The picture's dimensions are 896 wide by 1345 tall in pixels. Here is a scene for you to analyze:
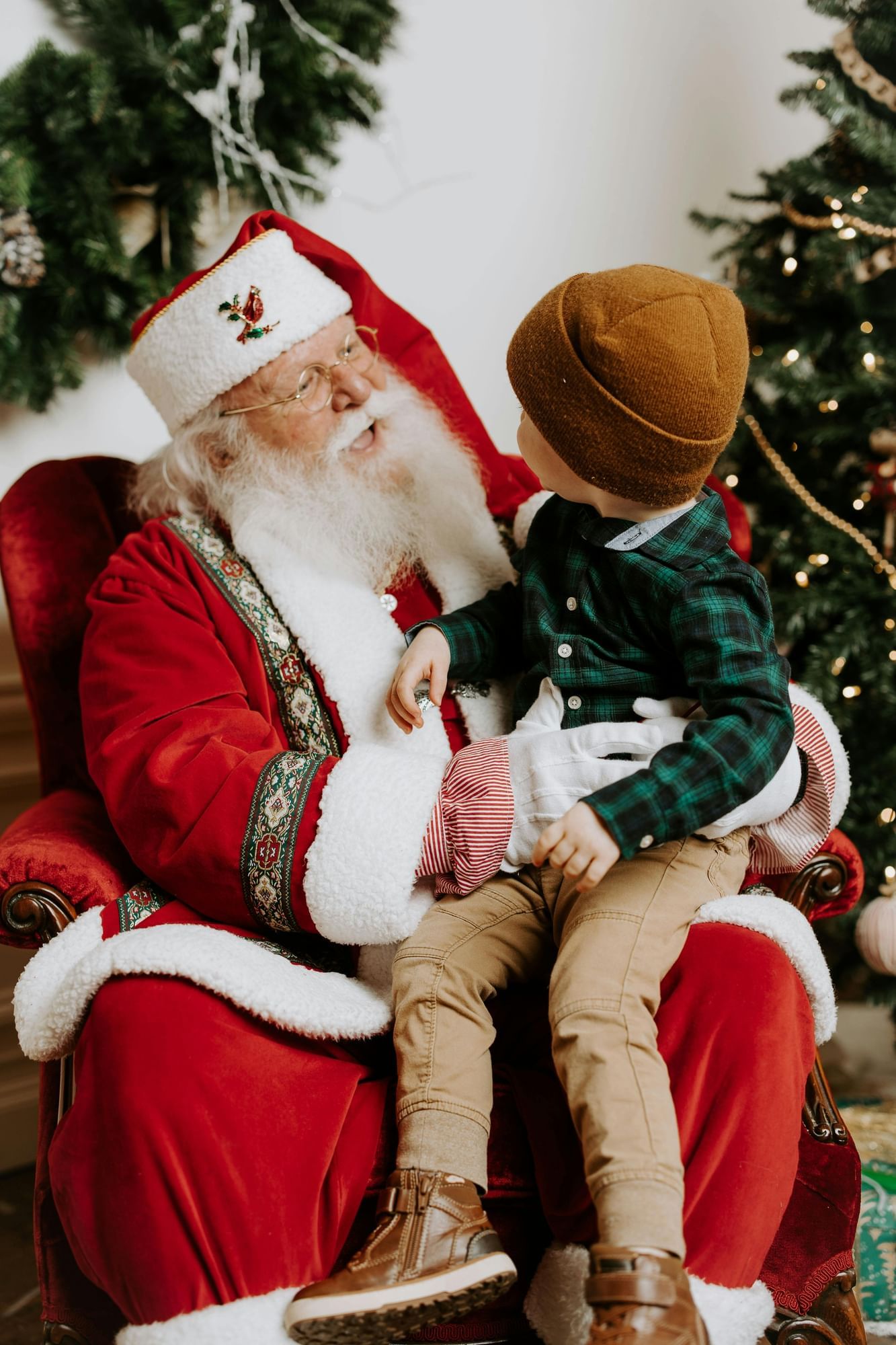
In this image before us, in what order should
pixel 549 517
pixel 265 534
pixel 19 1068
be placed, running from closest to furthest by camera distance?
pixel 549 517, pixel 265 534, pixel 19 1068

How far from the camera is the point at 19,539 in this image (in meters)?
2.00

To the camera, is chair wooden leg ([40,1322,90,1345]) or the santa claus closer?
the santa claus

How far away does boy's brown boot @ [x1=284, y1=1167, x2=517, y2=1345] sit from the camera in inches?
44.7

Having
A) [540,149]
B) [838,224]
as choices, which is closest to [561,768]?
[838,224]

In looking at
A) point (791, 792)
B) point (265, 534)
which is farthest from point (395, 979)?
point (265, 534)

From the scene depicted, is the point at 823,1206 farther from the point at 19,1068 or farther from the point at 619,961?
the point at 19,1068

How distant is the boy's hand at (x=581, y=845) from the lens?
1.20 m

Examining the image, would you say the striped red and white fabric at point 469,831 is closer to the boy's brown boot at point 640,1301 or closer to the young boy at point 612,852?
the young boy at point 612,852

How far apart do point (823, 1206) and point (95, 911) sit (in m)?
1.06

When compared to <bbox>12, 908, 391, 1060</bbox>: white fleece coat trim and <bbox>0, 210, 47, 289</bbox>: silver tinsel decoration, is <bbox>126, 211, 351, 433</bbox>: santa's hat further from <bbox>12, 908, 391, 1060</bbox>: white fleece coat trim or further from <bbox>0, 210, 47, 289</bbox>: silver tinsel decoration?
<bbox>12, 908, 391, 1060</bbox>: white fleece coat trim

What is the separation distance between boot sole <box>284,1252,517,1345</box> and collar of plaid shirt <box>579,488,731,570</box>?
852 millimetres

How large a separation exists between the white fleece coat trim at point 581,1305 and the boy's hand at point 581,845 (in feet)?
1.49

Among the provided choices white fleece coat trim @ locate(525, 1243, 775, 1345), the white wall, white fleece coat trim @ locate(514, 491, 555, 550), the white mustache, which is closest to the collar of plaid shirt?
white fleece coat trim @ locate(514, 491, 555, 550)

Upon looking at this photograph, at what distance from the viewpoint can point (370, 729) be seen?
1722 millimetres
